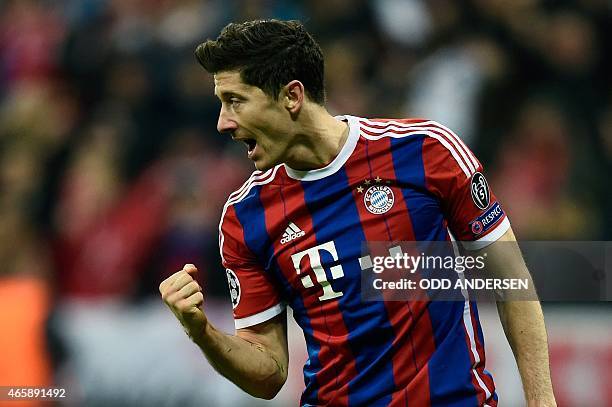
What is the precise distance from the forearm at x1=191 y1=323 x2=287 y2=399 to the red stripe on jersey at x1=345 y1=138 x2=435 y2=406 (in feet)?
1.42

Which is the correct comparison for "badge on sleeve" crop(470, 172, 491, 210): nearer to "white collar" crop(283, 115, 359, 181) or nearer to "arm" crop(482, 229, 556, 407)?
"arm" crop(482, 229, 556, 407)

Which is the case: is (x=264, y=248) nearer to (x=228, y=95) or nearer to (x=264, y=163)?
(x=264, y=163)

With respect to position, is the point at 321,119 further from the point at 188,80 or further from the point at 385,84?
the point at 188,80

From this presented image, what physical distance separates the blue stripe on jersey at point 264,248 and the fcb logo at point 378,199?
0.33 meters

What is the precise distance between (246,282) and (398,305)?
0.53m

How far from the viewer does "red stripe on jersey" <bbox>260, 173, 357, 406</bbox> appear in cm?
325

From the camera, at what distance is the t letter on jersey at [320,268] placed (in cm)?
327

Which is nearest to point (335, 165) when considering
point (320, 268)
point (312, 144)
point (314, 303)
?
point (312, 144)

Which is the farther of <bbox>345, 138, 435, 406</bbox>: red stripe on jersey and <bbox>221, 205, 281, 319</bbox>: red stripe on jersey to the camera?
<bbox>221, 205, 281, 319</bbox>: red stripe on jersey

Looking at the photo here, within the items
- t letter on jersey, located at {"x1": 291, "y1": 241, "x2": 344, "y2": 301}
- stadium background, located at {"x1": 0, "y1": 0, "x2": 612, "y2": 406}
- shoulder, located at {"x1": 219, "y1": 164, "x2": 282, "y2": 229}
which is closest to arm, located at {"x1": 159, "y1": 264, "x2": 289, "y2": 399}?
t letter on jersey, located at {"x1": 291, "y1": 241, "x2": 344, "y2": 301}

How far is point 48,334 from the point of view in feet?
19.9

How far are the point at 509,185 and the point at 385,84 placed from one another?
1044mm

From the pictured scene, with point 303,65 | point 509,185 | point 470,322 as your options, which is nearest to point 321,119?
point 303,65

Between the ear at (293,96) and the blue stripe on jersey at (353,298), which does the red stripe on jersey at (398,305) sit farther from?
the ear at (293,96)
